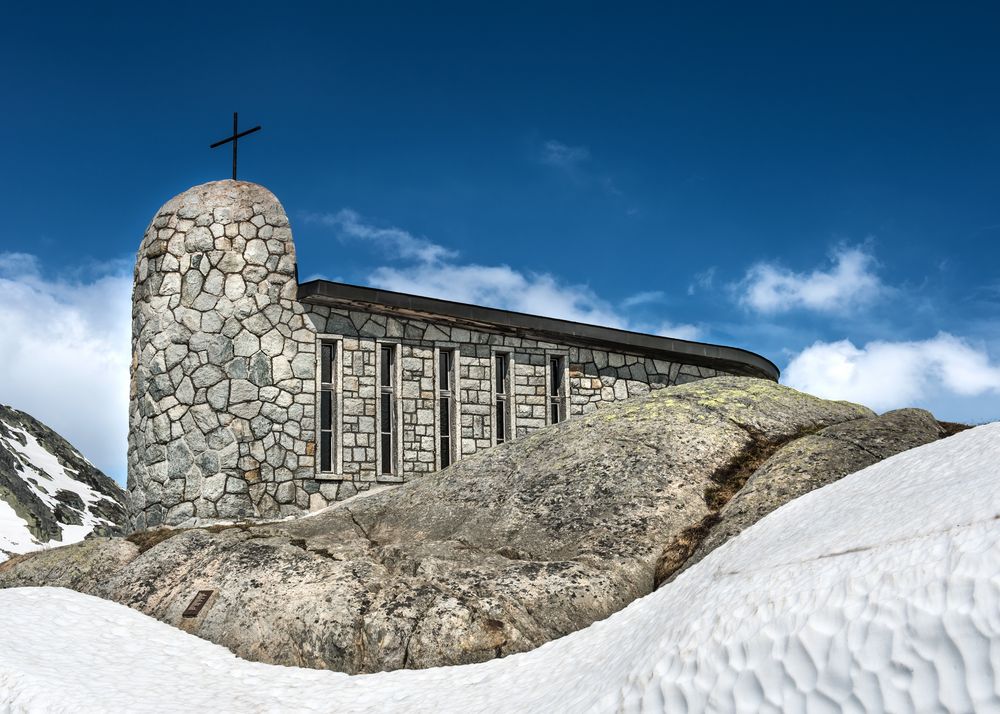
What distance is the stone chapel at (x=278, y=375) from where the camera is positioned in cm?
1190

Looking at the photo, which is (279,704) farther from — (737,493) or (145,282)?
(145,282)

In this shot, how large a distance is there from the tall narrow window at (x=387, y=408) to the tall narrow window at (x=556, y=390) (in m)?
2.19

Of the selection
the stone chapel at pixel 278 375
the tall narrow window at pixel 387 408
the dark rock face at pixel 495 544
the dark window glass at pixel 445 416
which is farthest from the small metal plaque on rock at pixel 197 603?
the dark window glass at pixel 445 416

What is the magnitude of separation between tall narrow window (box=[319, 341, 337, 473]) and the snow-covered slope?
12.2 meters

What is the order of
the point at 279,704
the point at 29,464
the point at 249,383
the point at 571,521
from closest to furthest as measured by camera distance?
the point at 279,704, the point at 571,521, the point at 249,383, the point at 29,464

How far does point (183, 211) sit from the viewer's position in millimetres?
12477

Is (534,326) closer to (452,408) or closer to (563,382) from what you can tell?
(563,382)

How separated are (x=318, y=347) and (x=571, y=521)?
6.41 metres

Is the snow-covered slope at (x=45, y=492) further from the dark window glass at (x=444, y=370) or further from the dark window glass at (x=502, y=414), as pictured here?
the dark window glass at (x=502, y=414)

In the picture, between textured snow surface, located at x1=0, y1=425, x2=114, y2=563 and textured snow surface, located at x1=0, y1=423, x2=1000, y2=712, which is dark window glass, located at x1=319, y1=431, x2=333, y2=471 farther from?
textured snow surface, located at x1=0, y1=425, x2=114, y2=563

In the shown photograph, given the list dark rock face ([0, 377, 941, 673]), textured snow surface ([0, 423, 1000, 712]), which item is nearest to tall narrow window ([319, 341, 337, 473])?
dark rock face ([0, 377, 941, 673])

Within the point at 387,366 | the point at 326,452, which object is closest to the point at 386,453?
the point at 326,452

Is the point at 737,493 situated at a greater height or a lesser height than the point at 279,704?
greater

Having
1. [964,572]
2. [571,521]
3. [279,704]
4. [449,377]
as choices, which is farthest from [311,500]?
[964,572]
